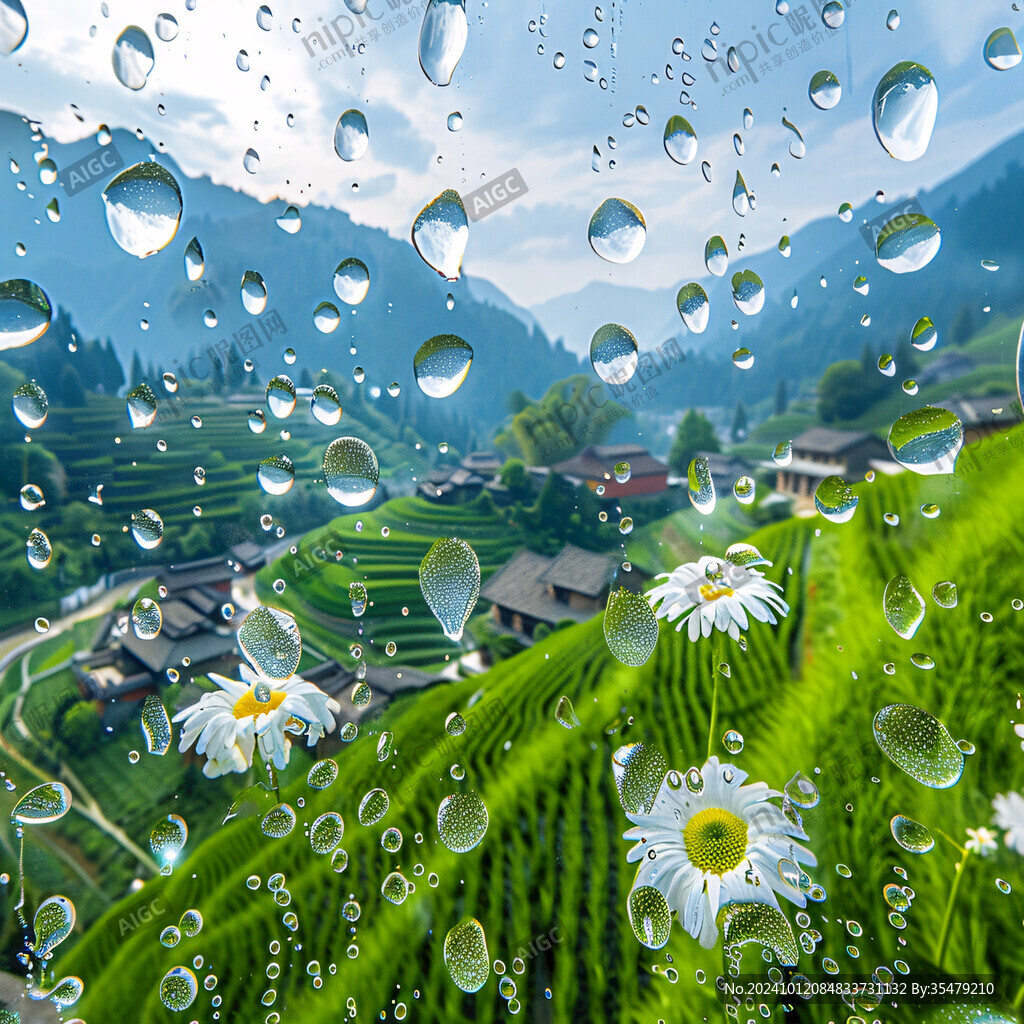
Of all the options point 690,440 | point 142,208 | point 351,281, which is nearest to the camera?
point 142,208

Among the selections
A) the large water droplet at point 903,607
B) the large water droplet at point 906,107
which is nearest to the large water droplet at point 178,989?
the large water droplet at point 903,607

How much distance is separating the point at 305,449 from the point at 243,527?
11 cm

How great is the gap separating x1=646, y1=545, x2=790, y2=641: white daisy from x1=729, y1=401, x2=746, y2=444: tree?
0.67 feet

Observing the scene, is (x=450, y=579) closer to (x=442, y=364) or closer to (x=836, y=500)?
(x=442, y=364)

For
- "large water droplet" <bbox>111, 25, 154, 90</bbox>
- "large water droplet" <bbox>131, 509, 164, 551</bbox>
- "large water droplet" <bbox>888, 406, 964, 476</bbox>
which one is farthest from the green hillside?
"large water droplet" <bbox>111, 25, 154, 90</bbox>

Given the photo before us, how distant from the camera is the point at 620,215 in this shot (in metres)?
0.45

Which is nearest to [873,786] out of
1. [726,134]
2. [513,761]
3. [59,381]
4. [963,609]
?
[963,609]

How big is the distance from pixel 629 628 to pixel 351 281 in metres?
0.45

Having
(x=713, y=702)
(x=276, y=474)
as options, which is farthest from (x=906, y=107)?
(x=276, y=474)

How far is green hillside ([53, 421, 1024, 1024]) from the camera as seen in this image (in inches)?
16.0

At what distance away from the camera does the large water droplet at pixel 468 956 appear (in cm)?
43

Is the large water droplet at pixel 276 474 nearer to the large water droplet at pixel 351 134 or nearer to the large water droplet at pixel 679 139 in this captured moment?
the large water droplet at pixel 351 134

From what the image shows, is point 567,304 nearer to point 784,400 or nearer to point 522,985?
point 784,400

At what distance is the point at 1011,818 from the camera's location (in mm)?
398
